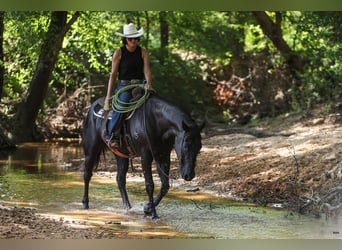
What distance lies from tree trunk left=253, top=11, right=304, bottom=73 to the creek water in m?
5.94

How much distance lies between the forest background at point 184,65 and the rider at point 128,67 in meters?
3.62

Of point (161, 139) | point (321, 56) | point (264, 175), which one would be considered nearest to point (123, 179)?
point (161, 139)

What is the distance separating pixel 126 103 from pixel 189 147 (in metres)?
0.90

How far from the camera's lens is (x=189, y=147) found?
5637mm

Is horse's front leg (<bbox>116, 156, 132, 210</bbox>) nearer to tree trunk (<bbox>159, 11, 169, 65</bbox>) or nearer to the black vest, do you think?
the black vest

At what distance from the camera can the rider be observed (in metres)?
6.27

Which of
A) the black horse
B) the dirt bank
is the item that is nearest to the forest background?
the dirt bank

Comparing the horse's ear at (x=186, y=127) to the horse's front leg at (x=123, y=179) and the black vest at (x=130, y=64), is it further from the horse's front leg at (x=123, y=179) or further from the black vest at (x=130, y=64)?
the horse's front leg at (x=123, y=179)

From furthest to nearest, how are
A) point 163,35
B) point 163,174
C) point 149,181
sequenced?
point 163,35, point 149,181, point 163,174

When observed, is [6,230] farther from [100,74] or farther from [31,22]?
[100,74]

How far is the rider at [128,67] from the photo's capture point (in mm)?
6273

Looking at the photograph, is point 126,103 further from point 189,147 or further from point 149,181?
point 189,147

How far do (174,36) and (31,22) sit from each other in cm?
564

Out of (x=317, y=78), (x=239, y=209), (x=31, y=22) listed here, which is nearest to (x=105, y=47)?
(x=31, y=22)
